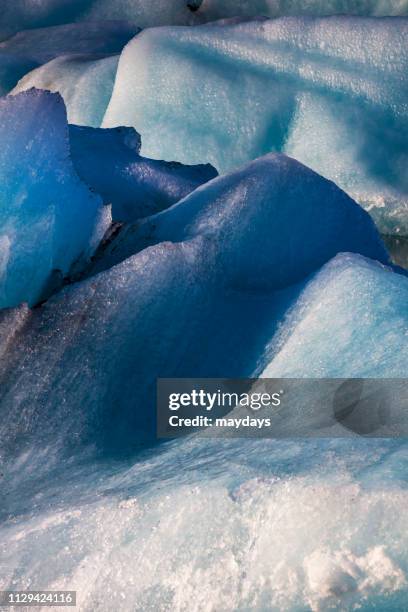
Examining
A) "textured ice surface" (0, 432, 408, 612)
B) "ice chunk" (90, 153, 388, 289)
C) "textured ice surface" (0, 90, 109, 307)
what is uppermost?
"textured ice surface" (0, 90, 109, 307)

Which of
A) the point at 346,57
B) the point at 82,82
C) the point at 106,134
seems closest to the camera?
the point at 106,134

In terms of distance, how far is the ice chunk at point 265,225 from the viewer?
50.3 inches

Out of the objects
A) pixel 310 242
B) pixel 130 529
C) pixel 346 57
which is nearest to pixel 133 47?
pixel 346 57

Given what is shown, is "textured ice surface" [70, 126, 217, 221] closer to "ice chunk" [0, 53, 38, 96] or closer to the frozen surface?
the frozen surface

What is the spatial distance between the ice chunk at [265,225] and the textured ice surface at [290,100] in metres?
0.44

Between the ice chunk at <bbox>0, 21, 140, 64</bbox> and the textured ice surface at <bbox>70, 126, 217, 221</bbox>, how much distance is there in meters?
0.82

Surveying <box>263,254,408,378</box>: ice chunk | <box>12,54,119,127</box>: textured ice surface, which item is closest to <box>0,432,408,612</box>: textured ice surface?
<box>263,254,408,378</box>: ice chunk

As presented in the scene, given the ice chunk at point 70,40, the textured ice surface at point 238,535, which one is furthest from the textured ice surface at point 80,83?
the textured ice surface at point 238,535

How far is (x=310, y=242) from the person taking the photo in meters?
1.33

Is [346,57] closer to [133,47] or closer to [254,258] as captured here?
[133,47]

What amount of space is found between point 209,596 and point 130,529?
0.11 meters

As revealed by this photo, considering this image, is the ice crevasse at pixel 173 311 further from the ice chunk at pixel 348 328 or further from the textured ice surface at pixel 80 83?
the textured ice surface at pixel 80 83

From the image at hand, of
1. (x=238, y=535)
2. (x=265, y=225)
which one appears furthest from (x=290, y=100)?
(x=238, y=535)

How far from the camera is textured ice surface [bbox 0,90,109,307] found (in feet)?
4.08
